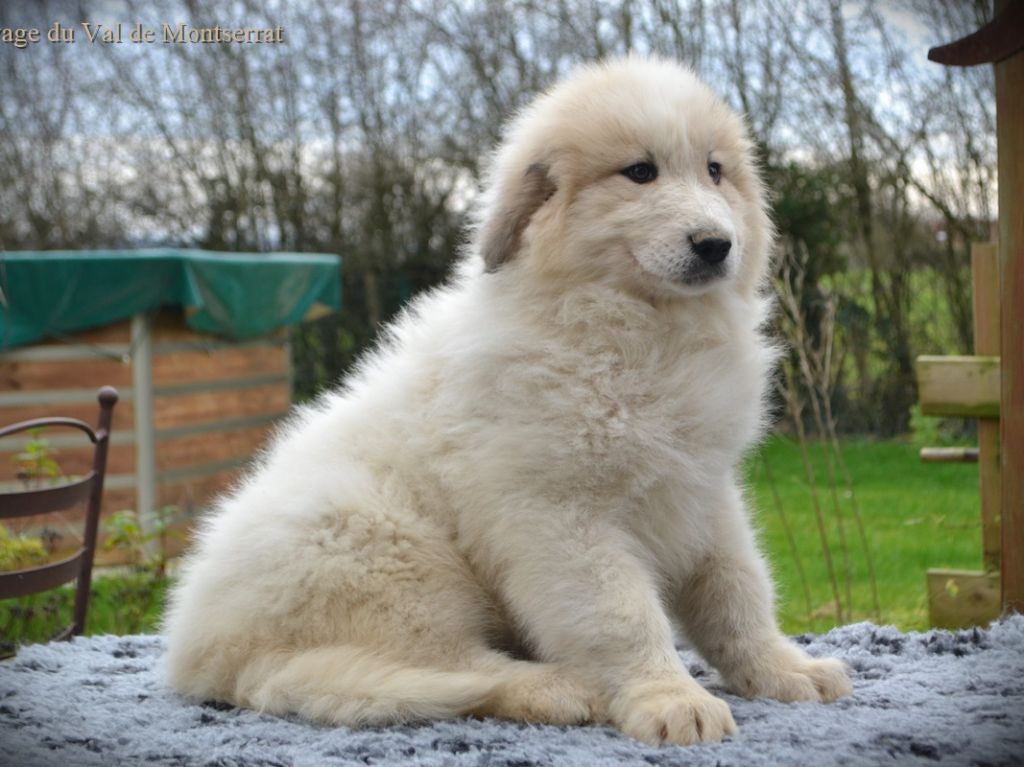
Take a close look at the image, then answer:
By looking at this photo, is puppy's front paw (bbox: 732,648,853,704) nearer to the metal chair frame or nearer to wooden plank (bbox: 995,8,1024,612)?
wooden plank (bbox: 995,8,1024,612)

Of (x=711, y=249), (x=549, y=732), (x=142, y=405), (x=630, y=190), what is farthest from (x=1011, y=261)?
(x=142, y=405)

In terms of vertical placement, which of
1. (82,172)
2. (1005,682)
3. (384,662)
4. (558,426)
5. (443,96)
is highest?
(443,96)

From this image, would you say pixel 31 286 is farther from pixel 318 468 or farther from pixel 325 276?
pixel 318 468

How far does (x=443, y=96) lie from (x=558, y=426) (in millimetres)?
8726

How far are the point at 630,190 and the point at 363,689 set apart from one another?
133 cm

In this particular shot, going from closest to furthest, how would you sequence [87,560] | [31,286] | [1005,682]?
[1005,682] < [87,560] < [31,286]

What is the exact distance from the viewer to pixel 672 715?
240cm

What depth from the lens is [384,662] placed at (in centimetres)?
258

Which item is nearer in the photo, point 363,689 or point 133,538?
point 363,689

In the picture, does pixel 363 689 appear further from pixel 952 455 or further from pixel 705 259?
pixel 952 455

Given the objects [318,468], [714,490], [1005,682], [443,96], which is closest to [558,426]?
[714,490]

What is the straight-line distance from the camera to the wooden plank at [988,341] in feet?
14.9

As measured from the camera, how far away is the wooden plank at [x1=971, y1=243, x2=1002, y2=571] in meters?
4.53

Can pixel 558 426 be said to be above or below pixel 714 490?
above
